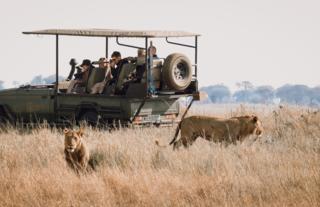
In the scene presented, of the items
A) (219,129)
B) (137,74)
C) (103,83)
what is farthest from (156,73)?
(219,129)

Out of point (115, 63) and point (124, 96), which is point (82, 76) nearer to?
point (115, 63)

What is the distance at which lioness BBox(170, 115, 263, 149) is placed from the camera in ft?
53.4

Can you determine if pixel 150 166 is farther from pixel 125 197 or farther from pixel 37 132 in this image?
pixel 37 132

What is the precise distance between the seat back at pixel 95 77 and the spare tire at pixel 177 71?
1.28 meters

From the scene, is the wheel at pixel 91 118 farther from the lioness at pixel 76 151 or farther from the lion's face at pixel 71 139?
the lion's face at pixel 71 139

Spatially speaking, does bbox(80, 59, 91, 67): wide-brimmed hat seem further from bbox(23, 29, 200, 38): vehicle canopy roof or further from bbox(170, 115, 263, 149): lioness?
bbox(170, 115, 263, 149): lioness

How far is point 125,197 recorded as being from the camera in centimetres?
1224

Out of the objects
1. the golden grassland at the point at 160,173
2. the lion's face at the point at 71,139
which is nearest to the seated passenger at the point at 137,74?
the golden grassland at the point at 160,173

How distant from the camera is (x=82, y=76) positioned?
21188mm

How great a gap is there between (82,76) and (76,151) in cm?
703

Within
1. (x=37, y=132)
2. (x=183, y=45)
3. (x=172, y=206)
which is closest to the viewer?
(x=172, y=206)

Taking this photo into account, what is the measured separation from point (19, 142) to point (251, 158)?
4.55 m

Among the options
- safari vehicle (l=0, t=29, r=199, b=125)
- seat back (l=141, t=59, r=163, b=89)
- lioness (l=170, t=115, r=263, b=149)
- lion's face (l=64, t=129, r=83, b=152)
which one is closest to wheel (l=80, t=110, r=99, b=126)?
safari vehicle (l=0, t=29, r=199, b=125)

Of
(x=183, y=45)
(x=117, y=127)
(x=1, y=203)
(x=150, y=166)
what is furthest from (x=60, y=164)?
(x=183, y=45)
